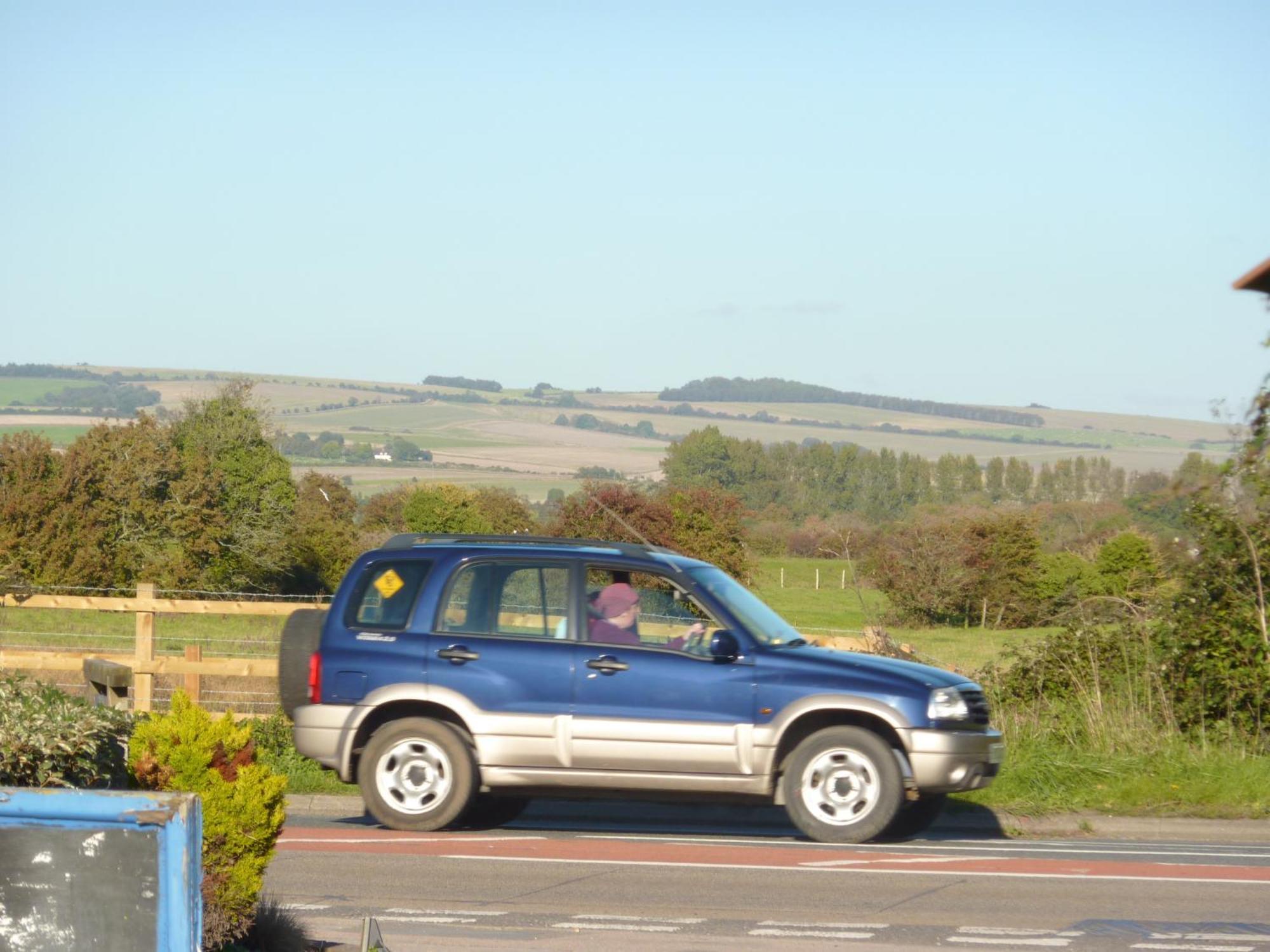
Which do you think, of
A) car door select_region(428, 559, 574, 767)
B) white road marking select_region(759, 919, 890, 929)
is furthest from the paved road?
car door select_region(428, 559, 574, 767)

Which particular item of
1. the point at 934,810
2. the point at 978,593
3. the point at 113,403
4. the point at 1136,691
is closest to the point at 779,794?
the point at 934,810

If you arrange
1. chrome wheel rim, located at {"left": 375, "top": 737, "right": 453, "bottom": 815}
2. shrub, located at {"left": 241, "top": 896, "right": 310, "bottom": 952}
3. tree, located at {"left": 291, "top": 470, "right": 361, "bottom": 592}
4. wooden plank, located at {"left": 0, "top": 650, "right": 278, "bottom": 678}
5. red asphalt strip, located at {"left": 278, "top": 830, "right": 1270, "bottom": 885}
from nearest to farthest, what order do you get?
1. shrub, located at {"left": 241, "top": 896, "right": 310, "bottom": 952}
2. red asphalt strip, located at {"left": 278, "top": 830, "right": 1270, "bottom": 885}
3. chrome wheel rim, located at {"left": 375, "top": 737, "right": 453, "bottom": 815}
4. wooden plank, located at {"left": 0, "top": 650, "right": 278, "bottom": 678}
5. tree, located at {"left": 291, "top": 470, "right": 361, "bottom": 592}

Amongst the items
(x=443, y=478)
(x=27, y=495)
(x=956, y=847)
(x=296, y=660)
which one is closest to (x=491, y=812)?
(x=296, y=660)

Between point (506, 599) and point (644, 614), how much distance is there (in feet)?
3.05

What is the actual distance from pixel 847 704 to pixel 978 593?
1919 inches

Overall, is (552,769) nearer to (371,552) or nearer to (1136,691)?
(371,552)

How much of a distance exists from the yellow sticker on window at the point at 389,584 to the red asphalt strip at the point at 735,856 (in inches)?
62.9

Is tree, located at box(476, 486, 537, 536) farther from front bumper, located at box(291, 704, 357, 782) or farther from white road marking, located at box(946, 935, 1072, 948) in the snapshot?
white road marking, located at box(946, 935, 1072, 948)

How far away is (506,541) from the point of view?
35.1ft

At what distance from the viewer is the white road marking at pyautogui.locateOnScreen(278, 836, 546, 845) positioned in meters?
10.0

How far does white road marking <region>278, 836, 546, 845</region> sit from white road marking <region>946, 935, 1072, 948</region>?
3618 mm

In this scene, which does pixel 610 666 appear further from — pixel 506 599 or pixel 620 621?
pixel 506 599

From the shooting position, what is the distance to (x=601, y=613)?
1038 cm

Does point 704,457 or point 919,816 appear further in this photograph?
point 704,457
